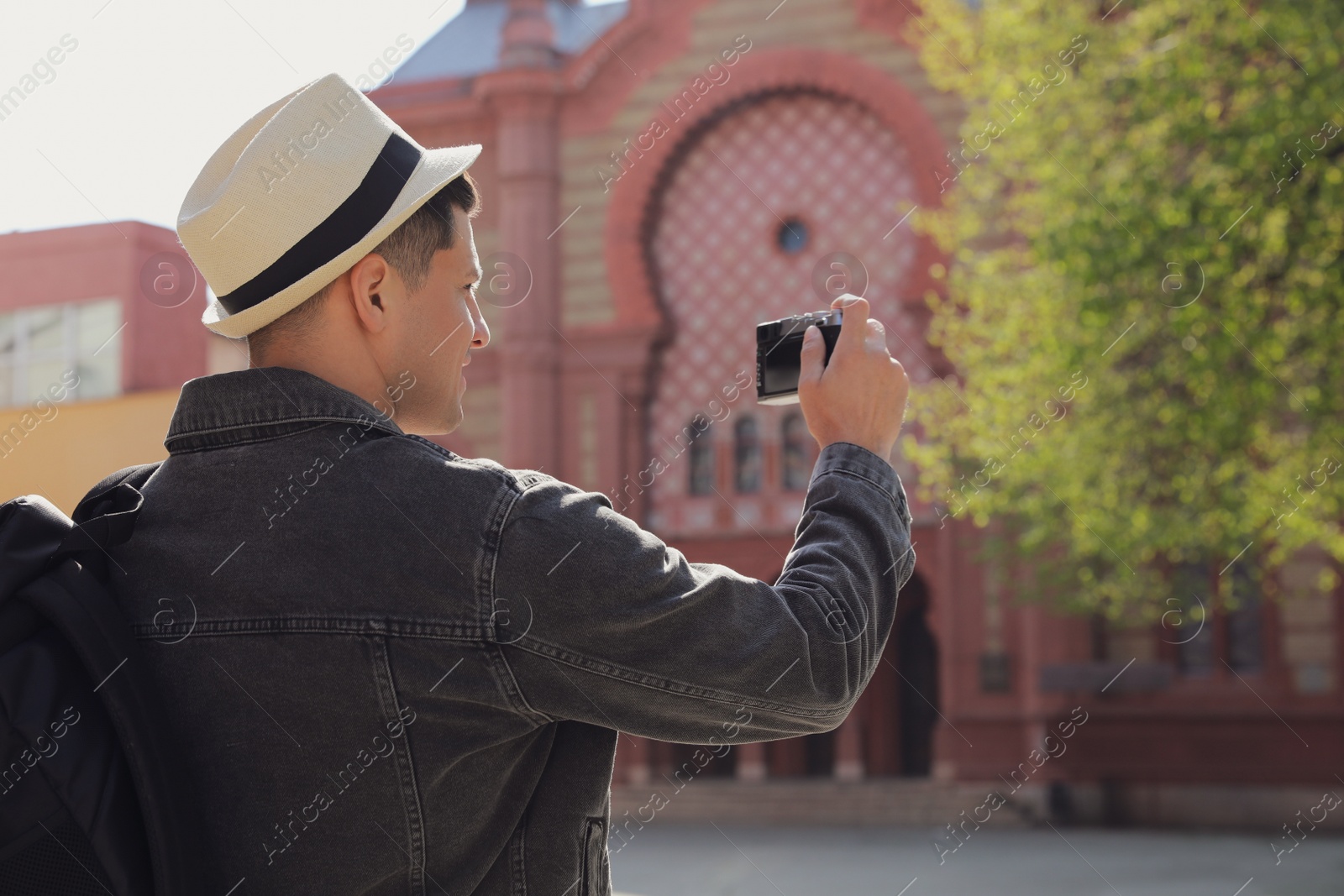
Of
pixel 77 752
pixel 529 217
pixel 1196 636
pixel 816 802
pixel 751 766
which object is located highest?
pixel 529 217

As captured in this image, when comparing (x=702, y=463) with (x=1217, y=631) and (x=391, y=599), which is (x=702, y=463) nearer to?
(x=1217, y=631)

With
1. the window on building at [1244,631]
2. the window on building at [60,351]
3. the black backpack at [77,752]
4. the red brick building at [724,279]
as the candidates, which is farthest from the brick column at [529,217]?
the black backpack at [77,752]

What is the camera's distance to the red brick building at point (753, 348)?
14.2 meters

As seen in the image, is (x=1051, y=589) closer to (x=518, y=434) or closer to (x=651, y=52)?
(x=518, y=434)

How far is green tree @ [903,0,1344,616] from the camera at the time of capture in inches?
333

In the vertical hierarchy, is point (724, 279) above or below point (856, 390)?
above

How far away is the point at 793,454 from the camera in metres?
15.9

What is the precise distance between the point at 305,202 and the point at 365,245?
0.07 m

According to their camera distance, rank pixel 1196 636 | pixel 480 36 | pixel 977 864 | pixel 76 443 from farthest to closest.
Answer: pixel 480 36
pixel 1196 636
pixel 977 864
pixel 76 443

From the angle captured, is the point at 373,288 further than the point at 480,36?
No

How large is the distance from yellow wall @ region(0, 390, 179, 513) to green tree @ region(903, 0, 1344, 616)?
601 cm

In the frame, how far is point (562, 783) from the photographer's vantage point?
1.29 m

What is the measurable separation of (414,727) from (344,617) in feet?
0.39

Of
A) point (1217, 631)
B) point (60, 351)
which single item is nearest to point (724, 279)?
point (1217, 631)
